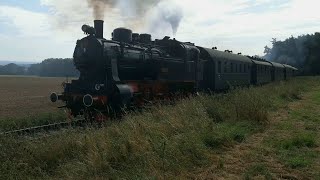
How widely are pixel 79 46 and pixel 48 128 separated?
10.4 ft

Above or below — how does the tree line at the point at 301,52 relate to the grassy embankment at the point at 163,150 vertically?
above

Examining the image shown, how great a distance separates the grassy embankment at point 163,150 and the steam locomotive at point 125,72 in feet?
8.76

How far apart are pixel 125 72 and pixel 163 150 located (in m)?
8.31

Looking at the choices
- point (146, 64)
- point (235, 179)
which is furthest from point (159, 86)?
point (235, 179)

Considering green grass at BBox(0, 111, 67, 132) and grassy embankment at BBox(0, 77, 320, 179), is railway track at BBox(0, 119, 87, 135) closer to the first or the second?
green grass at BBox(0, 111, 67, 132)

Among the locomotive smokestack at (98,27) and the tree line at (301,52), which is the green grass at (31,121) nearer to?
the locomotive smokestack at (98,27)

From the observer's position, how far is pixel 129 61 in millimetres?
14547

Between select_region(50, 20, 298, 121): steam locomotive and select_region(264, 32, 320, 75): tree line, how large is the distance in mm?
62653

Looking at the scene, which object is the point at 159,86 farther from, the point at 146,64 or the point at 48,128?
the point at 48,128

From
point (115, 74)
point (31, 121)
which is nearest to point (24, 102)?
point (31, 121)

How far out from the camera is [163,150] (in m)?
6.64

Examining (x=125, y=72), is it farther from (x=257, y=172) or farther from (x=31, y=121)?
(x=257, y=172)

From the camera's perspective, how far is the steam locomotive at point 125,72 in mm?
12938

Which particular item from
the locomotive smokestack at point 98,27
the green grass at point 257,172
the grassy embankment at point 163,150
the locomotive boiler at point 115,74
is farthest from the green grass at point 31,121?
the green grass at point 257,172
